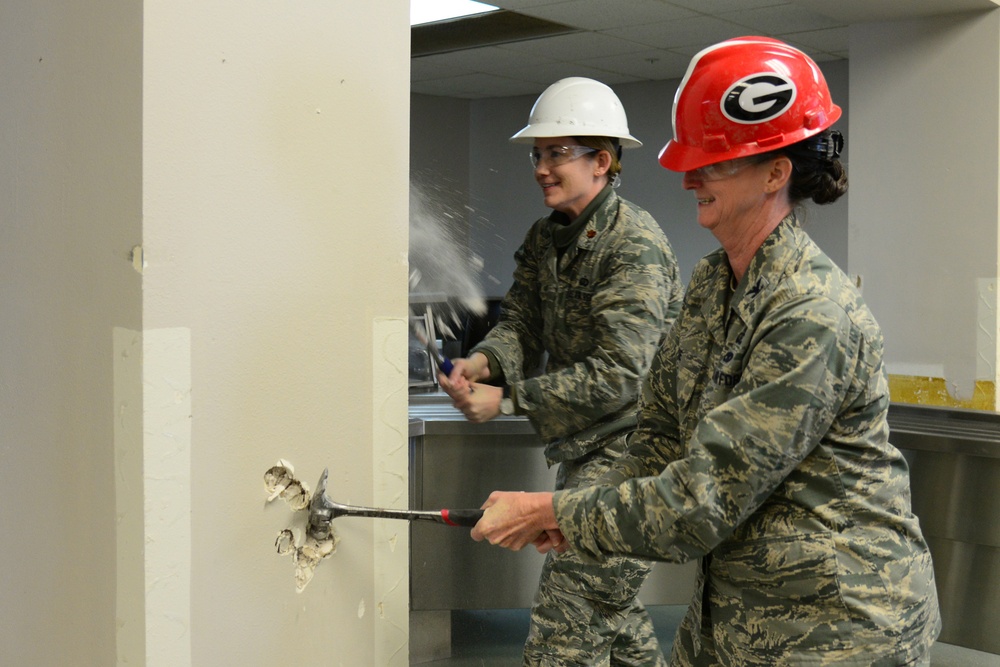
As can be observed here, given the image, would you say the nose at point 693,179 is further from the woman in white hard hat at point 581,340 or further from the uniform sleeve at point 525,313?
the uniform sleeve at point 525,313

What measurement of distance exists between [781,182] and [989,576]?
91.7 inches

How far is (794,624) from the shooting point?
1517mm

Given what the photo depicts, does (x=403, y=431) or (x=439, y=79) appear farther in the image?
(x=439, y=79)

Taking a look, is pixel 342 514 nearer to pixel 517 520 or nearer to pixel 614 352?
pixel 517 520

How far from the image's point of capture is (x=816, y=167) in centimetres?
160

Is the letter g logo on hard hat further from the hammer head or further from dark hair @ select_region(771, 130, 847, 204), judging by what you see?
the hammer head

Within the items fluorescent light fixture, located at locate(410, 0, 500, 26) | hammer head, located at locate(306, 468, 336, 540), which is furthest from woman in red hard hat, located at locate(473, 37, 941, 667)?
fluorescent light fixture, located at locate(410, 0, 500, 26)

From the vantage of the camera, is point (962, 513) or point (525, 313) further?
point (962, 513)

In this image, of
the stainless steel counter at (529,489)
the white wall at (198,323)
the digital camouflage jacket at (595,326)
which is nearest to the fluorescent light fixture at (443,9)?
the stainless steel counter at (529,489)

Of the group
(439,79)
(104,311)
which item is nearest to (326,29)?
(104,311)

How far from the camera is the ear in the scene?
159cm

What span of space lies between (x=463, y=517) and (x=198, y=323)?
54 cm

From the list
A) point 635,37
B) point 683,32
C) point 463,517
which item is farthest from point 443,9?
point 463,517

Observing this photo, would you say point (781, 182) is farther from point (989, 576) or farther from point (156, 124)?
point (989, 576)
